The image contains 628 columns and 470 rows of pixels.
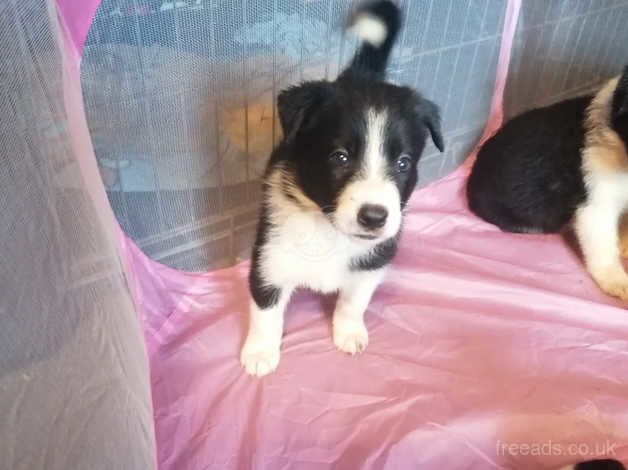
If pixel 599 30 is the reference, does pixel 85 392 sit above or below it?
below

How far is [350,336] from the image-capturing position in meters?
1.86

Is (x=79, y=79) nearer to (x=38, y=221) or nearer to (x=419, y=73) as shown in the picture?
(x=38, y=221)

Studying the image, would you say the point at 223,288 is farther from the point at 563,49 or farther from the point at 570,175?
the point at 563,49

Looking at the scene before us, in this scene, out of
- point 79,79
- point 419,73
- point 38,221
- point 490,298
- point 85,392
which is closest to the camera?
point 38,221

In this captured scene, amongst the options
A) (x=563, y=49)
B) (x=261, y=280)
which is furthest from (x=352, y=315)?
(x=563, y=49)

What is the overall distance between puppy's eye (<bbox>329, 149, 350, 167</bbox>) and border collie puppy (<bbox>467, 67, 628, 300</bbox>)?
42.2 inches

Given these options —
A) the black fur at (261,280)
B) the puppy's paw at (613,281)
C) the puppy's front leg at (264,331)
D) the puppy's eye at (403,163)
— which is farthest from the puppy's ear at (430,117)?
the puppy's paw at (613,281)

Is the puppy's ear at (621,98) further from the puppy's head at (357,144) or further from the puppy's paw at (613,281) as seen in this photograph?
the puppy's head at (357,144)

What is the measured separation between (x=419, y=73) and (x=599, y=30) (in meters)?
1.11

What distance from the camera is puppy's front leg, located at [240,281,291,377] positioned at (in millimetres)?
1734

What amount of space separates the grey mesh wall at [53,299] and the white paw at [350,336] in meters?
0.71

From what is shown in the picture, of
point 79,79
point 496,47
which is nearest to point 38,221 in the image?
point 79,79

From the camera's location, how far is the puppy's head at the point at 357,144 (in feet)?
4.52

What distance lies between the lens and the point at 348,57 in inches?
78.2
